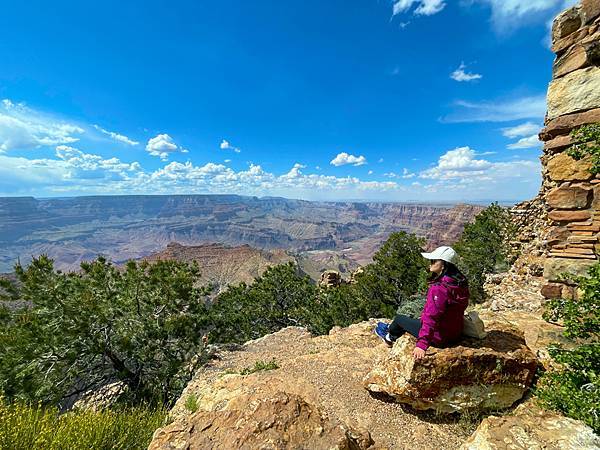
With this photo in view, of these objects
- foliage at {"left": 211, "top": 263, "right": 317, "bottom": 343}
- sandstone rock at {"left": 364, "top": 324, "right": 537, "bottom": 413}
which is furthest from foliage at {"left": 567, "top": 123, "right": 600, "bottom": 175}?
foliage at {"left": 211, "top": 263, "right": 317, "bottom": 343}

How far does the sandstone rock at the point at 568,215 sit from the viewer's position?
501 centimetres

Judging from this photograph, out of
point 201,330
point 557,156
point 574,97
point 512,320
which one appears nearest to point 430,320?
point 512,320

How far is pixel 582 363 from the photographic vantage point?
11.1ft

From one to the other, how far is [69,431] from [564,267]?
7.95 metres

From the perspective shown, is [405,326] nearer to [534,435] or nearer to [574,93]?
[534,435]

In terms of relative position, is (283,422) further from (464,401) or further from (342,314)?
(342,314)

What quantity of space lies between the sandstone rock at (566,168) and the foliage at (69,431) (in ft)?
27.4

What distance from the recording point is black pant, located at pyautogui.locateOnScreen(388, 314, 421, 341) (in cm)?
515

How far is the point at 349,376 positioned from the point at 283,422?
3.27 meters

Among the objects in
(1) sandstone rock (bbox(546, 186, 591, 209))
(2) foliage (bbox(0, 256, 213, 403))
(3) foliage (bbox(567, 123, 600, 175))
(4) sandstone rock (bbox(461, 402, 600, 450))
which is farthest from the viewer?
(2) foliage (bbox(0, 256, 213, 403))

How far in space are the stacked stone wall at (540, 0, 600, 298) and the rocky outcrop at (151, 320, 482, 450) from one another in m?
3.43

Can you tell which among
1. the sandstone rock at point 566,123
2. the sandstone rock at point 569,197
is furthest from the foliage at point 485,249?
the sandstone rock at point 566,123

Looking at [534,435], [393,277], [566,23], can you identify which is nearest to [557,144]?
[566,23]

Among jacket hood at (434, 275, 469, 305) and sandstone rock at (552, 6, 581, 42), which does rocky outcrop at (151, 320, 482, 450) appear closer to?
jacket hood at (434, 275, 469, 305)
